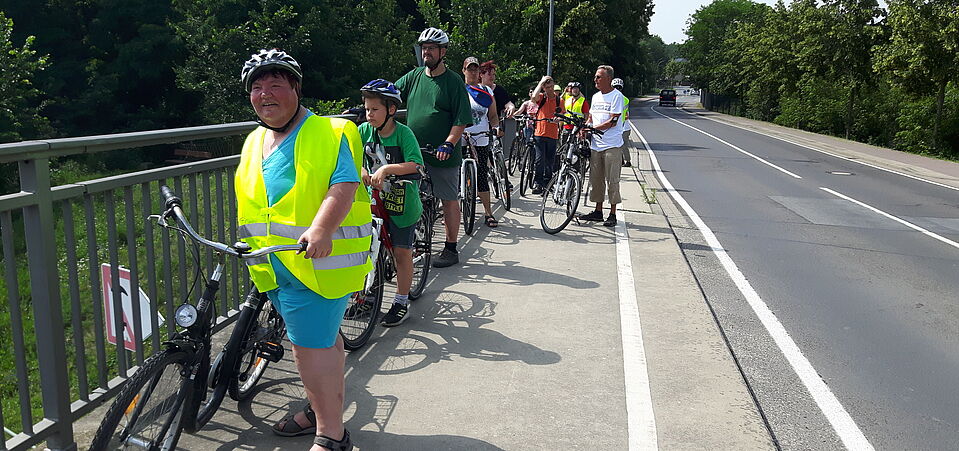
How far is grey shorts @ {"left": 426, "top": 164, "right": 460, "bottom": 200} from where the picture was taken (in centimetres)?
658

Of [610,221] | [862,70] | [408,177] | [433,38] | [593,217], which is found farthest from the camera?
[862,70]

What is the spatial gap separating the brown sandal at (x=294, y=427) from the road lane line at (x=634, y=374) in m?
1.47

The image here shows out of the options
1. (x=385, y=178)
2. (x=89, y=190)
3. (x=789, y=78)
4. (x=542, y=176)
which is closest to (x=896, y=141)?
(x=789, y=78)

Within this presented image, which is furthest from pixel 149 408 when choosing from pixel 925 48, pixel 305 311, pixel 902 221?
pixel 925 48

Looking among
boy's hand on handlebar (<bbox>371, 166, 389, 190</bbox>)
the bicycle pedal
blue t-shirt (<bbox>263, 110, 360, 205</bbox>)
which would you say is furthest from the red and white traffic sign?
boy's hand on handlebar (<bbox>371, 166, 389, 190</bbox>)

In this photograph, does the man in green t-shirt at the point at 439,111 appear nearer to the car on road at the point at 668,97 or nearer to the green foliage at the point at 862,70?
the green foliage at the point at 862,70

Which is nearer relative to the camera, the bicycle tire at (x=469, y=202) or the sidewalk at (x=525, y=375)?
the sidewalk at (x=525, y=375)

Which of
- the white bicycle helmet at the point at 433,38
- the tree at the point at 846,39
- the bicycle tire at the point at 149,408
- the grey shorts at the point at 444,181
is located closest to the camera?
the bicycle tire at the point at 149,408

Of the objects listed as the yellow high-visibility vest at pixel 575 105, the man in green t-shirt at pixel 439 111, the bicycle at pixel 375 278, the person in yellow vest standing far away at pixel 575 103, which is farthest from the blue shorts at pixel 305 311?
the yellow high-visibility vest at pixel 575 105

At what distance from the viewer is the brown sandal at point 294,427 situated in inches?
140

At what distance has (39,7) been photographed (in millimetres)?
35781

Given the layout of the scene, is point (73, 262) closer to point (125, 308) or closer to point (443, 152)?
point (125, 308)

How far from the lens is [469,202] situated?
328 inches

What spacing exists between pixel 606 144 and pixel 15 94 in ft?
78.2
